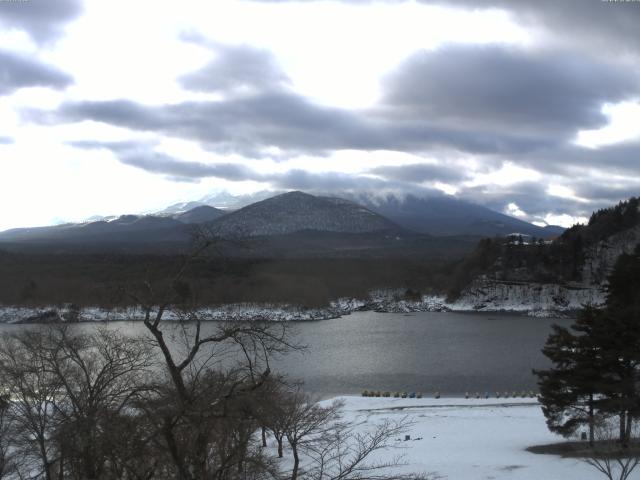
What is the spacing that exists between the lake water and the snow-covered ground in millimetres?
4058

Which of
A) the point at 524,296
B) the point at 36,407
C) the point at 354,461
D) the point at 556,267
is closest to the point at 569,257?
the point at 556,267

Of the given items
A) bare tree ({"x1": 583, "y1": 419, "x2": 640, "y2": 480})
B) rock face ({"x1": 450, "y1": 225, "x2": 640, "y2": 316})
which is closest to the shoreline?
rock face ({"x1": 450, "y1": 225, "x2": 640, "y2": 316})

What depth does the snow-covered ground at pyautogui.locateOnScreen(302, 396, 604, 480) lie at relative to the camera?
16.7 metres

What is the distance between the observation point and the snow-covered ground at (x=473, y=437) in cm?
1666

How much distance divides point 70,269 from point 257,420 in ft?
312

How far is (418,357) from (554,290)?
58.0m

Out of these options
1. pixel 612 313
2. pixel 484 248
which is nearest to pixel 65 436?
pixel 612 313

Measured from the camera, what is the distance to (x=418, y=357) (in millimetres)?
44688

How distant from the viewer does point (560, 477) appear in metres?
15.4

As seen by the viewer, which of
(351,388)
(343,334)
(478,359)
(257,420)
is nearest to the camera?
(257,420)

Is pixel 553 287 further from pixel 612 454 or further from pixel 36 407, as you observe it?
pixel 36 407

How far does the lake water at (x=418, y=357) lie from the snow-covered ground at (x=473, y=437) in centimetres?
Result: 406

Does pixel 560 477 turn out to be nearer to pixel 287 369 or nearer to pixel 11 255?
pixel 287 369

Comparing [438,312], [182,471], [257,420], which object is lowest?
[438,312]
